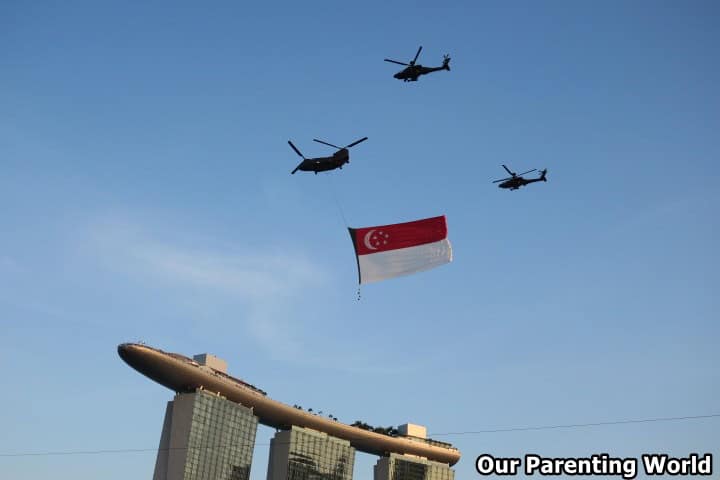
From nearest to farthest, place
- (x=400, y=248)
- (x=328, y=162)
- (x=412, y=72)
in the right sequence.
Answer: (x=400, y=248)
(x=328, y=162)
(x=412, y=72)

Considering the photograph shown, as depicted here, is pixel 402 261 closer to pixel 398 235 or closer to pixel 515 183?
pixel 398 235

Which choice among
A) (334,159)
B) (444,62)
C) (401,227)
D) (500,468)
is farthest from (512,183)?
(500,468)

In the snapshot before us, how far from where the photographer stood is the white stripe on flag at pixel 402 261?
182ft

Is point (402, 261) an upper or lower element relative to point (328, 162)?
lower

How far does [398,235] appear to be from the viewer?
5650cm

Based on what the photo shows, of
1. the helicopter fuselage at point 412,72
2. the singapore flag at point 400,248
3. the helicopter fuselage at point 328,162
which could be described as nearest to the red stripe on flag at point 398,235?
the singapore flag at point 400,248

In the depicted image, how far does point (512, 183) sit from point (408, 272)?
36142 millimetres

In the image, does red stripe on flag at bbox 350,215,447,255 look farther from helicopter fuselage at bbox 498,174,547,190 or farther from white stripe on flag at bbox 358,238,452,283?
helicopter fuselage at bbox 498,174,547,190

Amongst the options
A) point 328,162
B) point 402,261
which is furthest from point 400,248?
point 328,162

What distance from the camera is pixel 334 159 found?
2800 inches

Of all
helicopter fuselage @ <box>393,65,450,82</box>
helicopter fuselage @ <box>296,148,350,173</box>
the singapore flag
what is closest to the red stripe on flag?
the singapore flag

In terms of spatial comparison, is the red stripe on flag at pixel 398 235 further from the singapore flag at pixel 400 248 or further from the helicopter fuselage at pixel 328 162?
the helicopter fuselage at pixel 328 162

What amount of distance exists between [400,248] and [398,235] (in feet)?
2.83

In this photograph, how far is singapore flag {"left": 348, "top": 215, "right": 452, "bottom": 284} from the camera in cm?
5559
